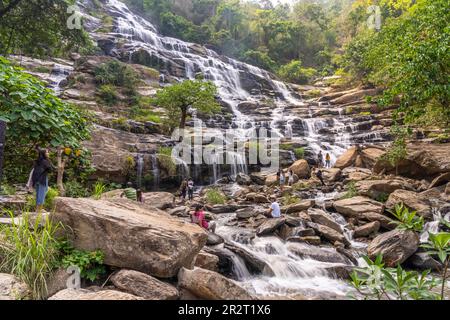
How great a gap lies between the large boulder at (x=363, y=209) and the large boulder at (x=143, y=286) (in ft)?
26.7

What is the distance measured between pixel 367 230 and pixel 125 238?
782 cm

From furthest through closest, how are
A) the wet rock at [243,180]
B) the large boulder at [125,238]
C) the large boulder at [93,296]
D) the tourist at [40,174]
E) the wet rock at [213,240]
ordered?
the wet rock at [243,180], the wet rock at [213,240], the tourist at [40,174], the large boulder at [125,238], the large boulder at [93,296]

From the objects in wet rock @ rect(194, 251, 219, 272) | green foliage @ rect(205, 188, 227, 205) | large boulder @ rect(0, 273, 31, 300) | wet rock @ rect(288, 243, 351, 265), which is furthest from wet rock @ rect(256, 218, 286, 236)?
large boulder @ rect(0, 273, 31, 300)

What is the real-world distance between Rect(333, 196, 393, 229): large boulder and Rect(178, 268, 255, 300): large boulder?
7456 mm

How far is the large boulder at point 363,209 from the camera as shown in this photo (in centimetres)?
952

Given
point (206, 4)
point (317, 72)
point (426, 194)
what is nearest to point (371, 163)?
point (426, 194)

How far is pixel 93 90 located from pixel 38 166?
18.6 m

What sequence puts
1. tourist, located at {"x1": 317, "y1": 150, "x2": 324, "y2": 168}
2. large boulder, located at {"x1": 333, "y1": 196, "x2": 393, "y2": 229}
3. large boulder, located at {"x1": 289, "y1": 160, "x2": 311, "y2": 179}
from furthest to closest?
tourist, located at {"x1": 317, "y1": 150, "x2": 324, "y2": 168}
large boulder, located at {"x1": 289, "y1": 160, "x2": 311, "y2": 179}
large boulder, located at {"x1": 333, "y1": 196, "x2": 393, "y2": 229}

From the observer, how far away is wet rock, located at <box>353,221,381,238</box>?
904 centimetres

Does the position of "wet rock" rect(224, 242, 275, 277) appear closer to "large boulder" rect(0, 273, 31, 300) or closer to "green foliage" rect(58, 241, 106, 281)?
"green foliage" rect(58, 241, 106, 281)

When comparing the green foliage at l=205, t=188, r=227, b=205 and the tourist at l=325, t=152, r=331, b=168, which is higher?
the tourist at l=325, t=152, r=331, b=168

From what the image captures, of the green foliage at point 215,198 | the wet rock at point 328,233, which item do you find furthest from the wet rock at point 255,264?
the green foliage at point 215,198

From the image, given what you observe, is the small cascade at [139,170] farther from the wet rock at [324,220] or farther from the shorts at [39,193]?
the shorts at [39,193]
